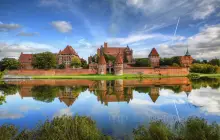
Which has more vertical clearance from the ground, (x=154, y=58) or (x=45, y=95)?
(x=154, y=58)

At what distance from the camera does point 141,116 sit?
9859mm

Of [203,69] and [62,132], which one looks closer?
[62,132]

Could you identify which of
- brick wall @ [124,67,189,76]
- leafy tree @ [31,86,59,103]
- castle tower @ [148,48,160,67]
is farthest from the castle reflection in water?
castle tower @ [148,48,160,67]

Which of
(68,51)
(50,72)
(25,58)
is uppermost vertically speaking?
(68,51)

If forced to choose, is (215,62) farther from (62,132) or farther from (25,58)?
(62,132)

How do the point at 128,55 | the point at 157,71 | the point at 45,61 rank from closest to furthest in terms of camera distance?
the point at 157,71 < the point at 45,61 < the point at 128,55

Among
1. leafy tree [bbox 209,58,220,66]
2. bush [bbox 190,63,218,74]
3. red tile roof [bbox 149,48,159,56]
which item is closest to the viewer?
bush [bbox 190,63,218,74]

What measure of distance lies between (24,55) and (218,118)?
254 ft

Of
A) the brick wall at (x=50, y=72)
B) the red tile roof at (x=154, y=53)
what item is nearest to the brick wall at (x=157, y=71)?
the brick wall at (x=50, y=72)

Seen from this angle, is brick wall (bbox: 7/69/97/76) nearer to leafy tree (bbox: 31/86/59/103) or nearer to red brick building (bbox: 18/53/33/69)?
red brick building (bbox: 18/53/33/69)

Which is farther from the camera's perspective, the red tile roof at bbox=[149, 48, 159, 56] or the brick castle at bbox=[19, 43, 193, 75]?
the red tile roof at bbox=[149, 48, 159, 56]

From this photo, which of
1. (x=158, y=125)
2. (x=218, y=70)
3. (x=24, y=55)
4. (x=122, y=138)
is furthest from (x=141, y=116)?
(x=24, y=55)

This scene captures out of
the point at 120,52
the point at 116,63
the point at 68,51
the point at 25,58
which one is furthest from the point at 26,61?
the point at 116,63

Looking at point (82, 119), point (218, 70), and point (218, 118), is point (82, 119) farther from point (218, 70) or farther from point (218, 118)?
point (218, 70)
